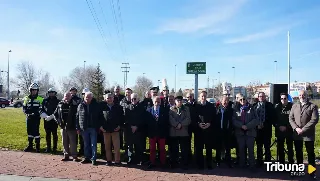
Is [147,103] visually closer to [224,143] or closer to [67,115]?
[67,115]

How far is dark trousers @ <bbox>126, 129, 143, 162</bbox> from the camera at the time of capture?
8.42 metres

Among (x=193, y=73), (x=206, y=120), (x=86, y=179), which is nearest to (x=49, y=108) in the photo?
(x=86, y=179)

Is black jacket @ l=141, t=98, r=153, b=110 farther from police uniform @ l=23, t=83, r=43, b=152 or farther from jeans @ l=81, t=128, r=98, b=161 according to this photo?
police uniform @ l=23, t=83, r=43, b=152

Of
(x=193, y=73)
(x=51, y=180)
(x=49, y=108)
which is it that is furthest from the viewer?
(x=193, y=73)

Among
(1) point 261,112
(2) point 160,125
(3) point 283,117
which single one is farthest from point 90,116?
(3) point 283,117

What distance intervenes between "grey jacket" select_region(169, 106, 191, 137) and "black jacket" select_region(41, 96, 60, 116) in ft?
12.9

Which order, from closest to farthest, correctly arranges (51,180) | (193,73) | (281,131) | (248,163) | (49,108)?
(51,180), (281,131), (248,163), (49,108), (193,73)

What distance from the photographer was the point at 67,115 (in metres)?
8.82

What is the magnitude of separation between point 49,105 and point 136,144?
10.7 ft

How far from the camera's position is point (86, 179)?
6840 mm

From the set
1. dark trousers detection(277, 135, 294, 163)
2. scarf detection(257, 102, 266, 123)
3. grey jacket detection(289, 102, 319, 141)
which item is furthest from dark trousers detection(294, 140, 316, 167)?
scarf detection(257, 102, 266, 123)

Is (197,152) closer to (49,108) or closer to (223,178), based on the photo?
(223,178)

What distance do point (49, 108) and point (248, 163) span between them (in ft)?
20.5

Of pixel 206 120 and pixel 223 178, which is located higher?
pixel 206 120
